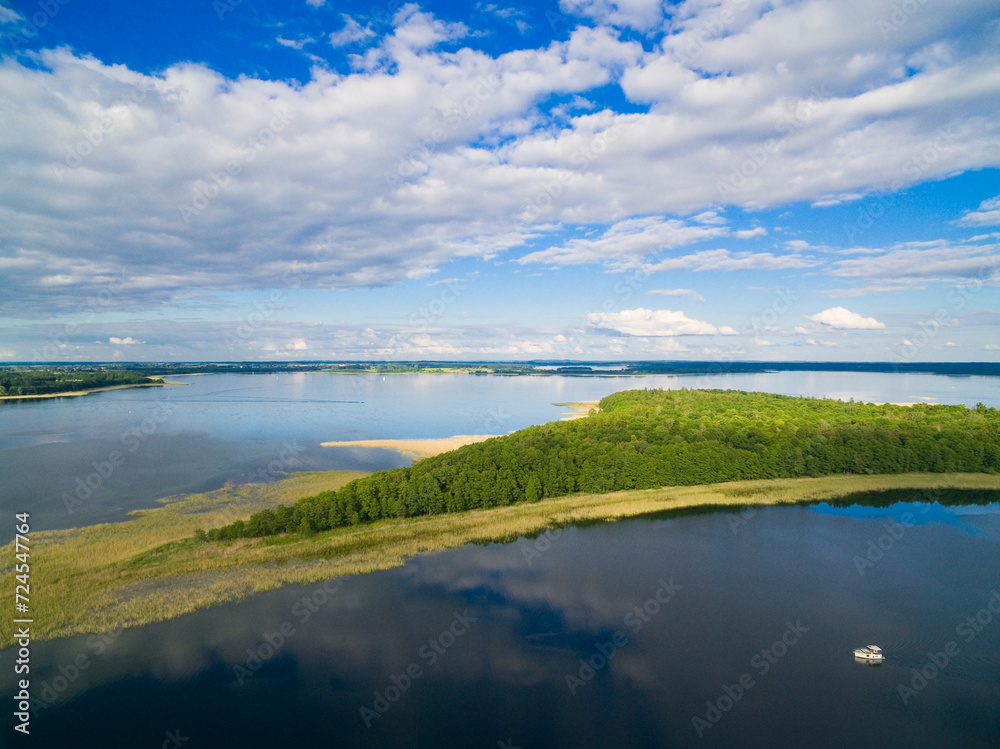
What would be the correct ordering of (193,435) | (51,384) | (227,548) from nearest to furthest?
(227,548) < (193,435) < (51,384)

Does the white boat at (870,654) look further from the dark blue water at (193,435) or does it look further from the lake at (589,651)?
the dark blue water at (193,435)

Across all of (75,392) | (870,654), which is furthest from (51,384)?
(870,654)

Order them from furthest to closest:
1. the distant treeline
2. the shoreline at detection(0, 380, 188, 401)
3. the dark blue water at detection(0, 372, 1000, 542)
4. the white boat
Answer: the distant treeline < the shoreline at detection(0, 380, 188, 401) < the dark blue water at detection(0, 372, 1000, 542) < the white boat

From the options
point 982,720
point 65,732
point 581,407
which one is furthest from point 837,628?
point 581,407

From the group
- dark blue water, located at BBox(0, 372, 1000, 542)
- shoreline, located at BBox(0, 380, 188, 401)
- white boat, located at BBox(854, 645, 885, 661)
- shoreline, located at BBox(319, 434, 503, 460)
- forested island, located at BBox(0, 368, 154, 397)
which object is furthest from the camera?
forested island, located at BBox(0, 368, 154, 397)

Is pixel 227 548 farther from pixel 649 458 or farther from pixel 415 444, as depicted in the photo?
pixel 415 444

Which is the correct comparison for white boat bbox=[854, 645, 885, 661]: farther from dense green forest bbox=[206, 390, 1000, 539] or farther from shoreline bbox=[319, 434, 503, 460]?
shoreline bbox=[319, 434, 503, 460]

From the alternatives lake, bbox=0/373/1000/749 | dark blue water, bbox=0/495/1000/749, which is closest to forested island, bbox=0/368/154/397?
lake, bbox=0/373/1000/749
